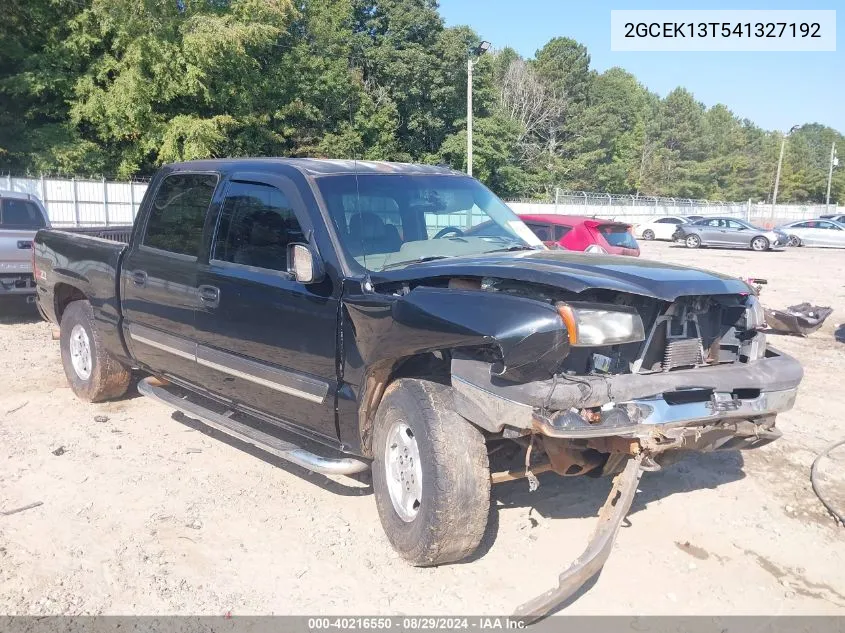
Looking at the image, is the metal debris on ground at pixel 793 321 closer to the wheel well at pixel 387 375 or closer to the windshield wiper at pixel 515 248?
the windshield wiper at pixel 515 248

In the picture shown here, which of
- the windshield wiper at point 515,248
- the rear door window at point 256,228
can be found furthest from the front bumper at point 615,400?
the rear door window at point 256,228

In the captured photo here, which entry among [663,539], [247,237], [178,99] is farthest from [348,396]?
[178,99]

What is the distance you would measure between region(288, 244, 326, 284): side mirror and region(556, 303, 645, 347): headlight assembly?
140 cm

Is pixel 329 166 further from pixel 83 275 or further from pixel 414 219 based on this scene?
pixel 83 275

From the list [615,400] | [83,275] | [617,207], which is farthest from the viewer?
[617,207]

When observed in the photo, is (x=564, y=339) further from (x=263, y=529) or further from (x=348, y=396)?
(x=263, y=529)

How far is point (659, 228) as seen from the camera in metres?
36.5

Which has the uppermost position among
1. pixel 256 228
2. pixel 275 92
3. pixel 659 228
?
pixel 275 92

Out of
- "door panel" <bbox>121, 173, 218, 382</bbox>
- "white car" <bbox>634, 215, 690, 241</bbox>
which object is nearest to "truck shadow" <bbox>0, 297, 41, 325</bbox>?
"door panel" <bbox>121, 173, 218, 382</bbox>

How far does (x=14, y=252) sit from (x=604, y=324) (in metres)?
9.14

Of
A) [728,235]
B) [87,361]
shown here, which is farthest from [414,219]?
[728,235]

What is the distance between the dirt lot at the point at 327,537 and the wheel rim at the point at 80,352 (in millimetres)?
635

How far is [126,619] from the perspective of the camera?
338cm

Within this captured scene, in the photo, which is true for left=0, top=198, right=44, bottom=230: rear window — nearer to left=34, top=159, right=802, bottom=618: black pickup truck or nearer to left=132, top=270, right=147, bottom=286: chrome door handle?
left=132, top=270, right=147, bottom=286: chrome door handle
